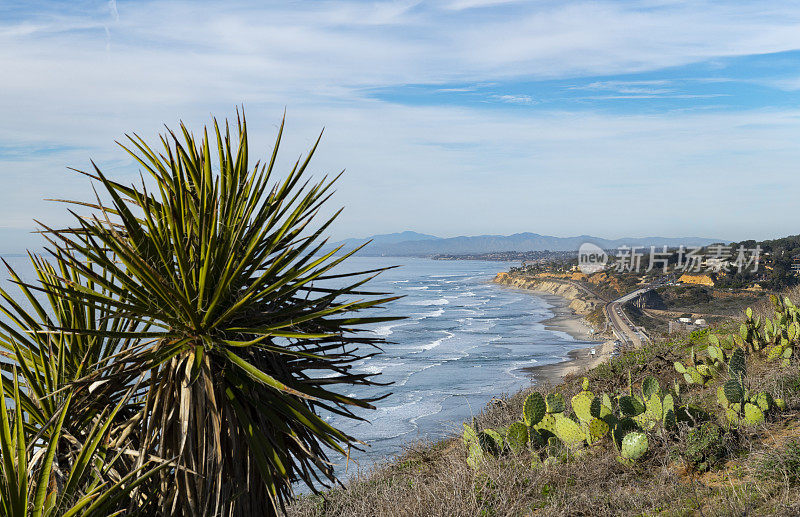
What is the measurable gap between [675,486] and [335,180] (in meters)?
4.03

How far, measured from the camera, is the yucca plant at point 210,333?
3.69 metres

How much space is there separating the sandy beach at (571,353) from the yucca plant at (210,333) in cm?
1054

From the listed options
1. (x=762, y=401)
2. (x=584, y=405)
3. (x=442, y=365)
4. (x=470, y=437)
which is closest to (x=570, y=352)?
(x=442, y=365)

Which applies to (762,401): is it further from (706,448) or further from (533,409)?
(533,409)

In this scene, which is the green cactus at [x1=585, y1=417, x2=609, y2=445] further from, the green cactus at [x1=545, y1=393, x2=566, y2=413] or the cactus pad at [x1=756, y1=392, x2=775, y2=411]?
the cactus pad at [x1=756, y1=392, x2=775, y2=411]

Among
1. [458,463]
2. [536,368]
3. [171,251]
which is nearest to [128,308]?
[171,251]

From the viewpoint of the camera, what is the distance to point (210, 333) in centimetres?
A: 393

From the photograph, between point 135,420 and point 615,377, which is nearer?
point 135,420

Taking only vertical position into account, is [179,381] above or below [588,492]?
above

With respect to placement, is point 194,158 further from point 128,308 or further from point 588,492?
point 588,492

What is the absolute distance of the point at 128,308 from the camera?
3740mm

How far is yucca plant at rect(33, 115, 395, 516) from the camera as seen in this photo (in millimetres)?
3693

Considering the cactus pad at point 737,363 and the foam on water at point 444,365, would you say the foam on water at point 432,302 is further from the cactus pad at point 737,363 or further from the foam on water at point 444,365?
the cactus pad at point 737,363

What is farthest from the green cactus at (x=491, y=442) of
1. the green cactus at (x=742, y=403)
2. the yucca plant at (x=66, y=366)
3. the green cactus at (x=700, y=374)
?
the green cactus at (x=700, y=374)
